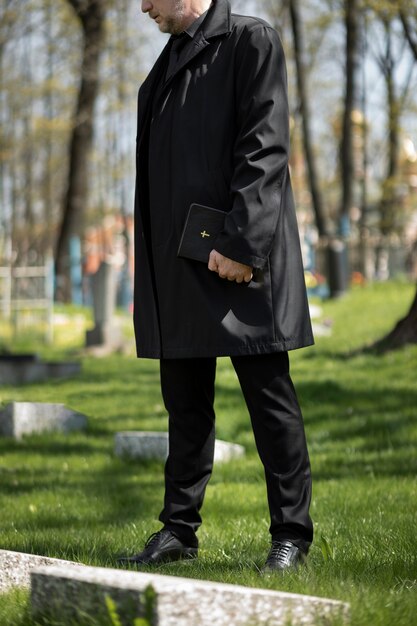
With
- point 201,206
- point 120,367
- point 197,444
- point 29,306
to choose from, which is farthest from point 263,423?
point 29,306

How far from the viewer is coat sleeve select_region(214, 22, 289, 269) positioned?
12.0ft

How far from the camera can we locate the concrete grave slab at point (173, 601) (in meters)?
2.53

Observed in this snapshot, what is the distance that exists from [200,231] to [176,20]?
2.48ft

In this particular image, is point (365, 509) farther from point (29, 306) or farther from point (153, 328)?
point (29, 306)

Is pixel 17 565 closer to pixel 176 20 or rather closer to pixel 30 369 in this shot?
pixel 176 20

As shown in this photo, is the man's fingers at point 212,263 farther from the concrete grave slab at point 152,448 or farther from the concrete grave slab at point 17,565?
the concrete grave slab at point 152,448

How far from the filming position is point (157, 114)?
13.1 feet

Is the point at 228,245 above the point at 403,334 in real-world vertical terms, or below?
above

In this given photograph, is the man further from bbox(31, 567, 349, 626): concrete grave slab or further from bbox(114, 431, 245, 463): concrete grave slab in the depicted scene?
bbox(114, 431, 245, 463): concrete grave slab

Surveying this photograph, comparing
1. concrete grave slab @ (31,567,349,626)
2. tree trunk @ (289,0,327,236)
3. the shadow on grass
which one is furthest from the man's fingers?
tree trunk @ (289,0,327,236)

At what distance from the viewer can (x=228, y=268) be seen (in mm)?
3684

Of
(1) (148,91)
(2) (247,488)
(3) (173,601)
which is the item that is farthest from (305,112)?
(3) (173,601)

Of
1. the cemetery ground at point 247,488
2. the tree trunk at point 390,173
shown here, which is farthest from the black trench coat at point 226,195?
the tree trunk at point 390,173

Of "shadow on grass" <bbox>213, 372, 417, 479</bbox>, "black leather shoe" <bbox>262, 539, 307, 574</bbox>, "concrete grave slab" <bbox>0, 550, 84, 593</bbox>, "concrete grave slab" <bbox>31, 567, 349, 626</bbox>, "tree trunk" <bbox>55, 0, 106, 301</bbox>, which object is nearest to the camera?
"concrete grave slab" <bbox>31, 567, 349, 626</bbox>
